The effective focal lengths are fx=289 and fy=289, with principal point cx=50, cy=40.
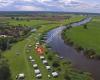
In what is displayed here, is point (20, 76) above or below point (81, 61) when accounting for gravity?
above

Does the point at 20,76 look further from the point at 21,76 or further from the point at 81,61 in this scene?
the point at 81,61

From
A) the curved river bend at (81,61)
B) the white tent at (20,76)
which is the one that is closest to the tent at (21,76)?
the white tent at (20,76)

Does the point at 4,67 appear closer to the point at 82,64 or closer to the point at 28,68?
the point at 28,68

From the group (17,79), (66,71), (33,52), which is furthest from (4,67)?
(33,52)

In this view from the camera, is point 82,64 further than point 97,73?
Yes

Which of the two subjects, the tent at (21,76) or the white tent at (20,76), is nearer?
the tent at (21,76)

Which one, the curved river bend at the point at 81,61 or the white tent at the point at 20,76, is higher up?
the white tent at the point at 20,76

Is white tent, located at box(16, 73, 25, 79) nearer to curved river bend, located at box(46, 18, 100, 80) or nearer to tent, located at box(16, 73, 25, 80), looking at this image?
tent, located at box(16, 73, 25, 80)

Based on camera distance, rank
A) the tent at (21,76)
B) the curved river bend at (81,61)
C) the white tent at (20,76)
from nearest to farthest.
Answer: the tent at (21,76) < the white tent at (20,76) < the curved river bend at (81,61)

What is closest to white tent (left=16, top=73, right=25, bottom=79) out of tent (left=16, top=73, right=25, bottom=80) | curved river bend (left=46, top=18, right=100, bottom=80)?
tent (left=16, top=73, right=25, bottom=80)

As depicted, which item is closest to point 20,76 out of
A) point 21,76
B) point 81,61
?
point 21,76

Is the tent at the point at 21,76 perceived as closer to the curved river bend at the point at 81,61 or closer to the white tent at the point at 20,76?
the white tent at the point at 20,76
